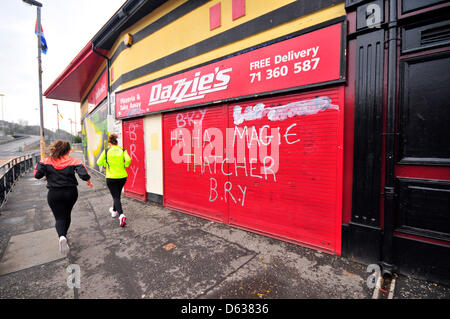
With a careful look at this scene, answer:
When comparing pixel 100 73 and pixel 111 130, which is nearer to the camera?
pixel 111 130

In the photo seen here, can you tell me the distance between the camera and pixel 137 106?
20.7 feet

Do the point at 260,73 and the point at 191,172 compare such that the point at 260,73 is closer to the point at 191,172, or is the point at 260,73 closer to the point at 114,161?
the point at 191,172

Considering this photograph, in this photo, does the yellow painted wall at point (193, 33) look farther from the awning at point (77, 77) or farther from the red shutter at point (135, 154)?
the awning at point (77, 77)

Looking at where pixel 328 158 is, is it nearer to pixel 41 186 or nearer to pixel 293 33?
pixel 293 33

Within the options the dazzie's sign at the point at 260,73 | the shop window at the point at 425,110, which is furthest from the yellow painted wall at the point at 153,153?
the shop window at the point at 425,110

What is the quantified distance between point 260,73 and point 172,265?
351 cm

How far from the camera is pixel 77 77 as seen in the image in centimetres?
1102

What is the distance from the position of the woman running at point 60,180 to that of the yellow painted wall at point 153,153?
103 inches

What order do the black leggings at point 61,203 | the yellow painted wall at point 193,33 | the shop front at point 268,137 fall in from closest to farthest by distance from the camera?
1. the shop front at point 268,137
2. the black leggings at point 61,203
3. the yellow painted wall at point 193,33

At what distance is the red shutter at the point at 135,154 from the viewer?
21.1 feet

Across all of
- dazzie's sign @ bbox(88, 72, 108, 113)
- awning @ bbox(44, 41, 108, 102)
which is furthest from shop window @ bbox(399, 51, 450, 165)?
awning @ bbox(44, 41, 108, 102)

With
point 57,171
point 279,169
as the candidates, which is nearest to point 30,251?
point 57,171

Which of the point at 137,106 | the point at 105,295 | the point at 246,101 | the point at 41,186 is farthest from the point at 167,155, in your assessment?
the point at 41,186
